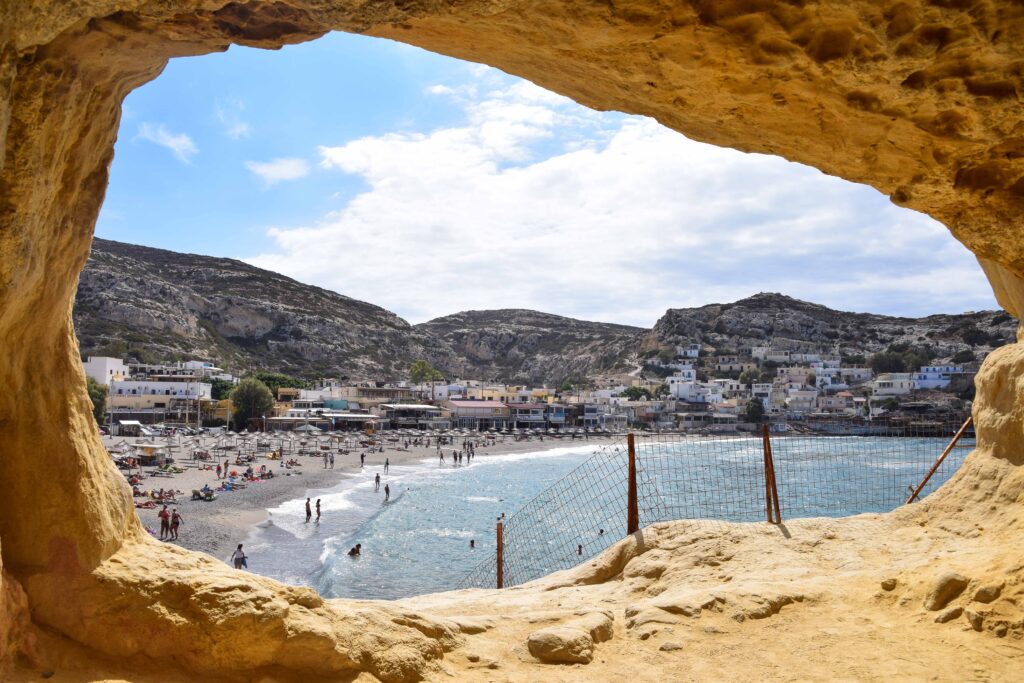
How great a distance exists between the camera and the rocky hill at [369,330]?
332 ft

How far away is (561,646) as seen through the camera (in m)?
5.00

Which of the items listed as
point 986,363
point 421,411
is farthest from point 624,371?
point 986,363

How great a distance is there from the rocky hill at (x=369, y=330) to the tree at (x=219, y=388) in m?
14.5

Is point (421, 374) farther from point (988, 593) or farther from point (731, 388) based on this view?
point (988, 593)

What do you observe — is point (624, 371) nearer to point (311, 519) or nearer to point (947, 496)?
point (311, 519)

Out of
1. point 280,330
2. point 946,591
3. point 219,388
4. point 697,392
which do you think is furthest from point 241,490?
point 280,330

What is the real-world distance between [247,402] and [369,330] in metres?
64.6

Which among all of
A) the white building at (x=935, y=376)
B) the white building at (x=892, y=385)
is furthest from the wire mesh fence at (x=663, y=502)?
the white building at (x=935, y=376)

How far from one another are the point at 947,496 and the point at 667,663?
15.5 ft

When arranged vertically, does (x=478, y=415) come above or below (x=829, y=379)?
below

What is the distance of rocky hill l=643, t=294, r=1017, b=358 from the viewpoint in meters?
133

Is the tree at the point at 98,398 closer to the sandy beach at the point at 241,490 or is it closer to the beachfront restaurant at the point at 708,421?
the sandy beach at the point at 241,490

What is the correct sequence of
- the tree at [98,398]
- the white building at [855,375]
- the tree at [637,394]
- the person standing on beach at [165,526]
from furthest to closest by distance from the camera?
the white building at [855,375]
the tree at [637,394]
the tree at [98,398]
the person standing on beach at [165,526]

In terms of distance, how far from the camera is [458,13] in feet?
12.9
